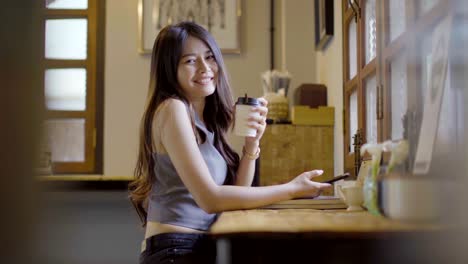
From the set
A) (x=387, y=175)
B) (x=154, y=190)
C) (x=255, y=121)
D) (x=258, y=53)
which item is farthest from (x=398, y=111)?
(x=258, y=53)

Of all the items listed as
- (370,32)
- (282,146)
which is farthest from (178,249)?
(282,146)

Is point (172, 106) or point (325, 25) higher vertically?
point (325, 25)

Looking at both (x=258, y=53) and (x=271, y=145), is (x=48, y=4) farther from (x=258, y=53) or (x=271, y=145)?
(x=258, y=53)

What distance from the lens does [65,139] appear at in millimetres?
171

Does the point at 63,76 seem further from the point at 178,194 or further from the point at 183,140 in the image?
the point at 178,194

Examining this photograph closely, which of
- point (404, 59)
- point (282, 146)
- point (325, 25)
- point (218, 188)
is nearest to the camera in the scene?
point (404, 59)

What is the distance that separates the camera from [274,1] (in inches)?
112

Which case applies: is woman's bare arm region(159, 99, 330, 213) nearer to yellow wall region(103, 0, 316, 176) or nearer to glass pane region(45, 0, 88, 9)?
glass pane region(45, 0, 88, 9)

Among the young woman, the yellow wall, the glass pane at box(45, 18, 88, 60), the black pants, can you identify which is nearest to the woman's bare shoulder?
the young woman

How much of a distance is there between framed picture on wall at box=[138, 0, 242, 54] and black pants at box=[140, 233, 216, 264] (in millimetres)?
2098

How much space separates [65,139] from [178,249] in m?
0.66

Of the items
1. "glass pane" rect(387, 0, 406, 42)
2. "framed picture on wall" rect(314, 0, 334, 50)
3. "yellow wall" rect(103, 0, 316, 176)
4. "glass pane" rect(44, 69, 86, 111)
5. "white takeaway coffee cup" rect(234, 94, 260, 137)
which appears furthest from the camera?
"yellow wall" rect(103, 0, 316, 176)

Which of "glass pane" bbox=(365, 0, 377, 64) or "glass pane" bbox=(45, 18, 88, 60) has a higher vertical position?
"glass pane" bbox=(365, 0, 377, 64)

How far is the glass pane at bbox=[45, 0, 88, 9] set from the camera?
159mm
